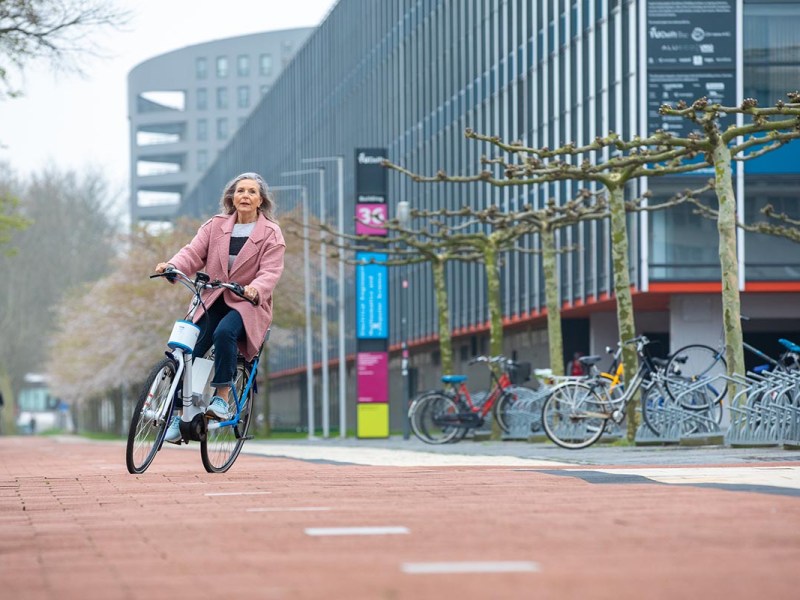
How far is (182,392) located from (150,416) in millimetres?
341

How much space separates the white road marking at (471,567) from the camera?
5.11 meters

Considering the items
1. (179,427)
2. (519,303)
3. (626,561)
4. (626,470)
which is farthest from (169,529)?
(519,303)

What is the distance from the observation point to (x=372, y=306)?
42.4 m

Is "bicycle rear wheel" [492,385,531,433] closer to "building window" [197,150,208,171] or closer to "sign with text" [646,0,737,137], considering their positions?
"sign with text" [646,0,737,137]

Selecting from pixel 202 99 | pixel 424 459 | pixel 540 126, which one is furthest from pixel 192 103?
pixel 424 459

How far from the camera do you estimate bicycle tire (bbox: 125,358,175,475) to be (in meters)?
10.5

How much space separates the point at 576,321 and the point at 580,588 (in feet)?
141

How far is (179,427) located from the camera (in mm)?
10750

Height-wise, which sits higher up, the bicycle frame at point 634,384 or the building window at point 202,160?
the building window at point 202,160

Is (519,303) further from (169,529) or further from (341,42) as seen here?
(169,529)

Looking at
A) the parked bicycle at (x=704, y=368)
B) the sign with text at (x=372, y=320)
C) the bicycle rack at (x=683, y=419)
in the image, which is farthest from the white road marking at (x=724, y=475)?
the sign with text at (x=372, y=320)

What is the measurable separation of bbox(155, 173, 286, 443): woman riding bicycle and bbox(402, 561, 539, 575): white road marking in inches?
222

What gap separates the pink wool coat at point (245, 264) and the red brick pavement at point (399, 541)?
176cm

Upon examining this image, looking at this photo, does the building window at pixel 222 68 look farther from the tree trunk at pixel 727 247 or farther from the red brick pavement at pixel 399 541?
the red brick pavement at pixel 399 541
